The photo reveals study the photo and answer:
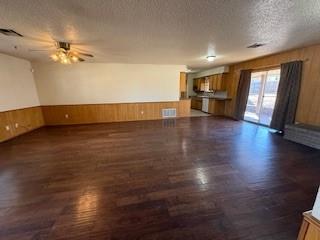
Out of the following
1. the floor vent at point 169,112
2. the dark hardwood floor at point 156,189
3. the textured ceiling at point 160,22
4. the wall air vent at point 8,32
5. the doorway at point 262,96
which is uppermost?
the textured ceiling at point 160,22

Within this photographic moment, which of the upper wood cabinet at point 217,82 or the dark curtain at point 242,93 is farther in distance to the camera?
the upper wood cabinet at point 217,82

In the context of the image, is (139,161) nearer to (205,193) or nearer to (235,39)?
(205,193)

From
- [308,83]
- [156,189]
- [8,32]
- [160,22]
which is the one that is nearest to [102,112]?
[8,32]

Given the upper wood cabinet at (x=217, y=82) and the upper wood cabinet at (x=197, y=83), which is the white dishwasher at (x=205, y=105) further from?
the upper wood cabinet at (x=197, y=83)

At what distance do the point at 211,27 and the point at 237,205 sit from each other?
2.71 meters

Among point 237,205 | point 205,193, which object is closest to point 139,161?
point 205,193

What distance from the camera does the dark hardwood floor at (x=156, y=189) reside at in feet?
5.01

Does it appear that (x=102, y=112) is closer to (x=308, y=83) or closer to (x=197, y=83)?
(x=197, y=83)

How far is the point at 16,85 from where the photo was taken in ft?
15.4

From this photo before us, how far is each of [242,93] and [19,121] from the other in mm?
8042

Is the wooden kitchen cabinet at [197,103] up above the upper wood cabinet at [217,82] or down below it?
below

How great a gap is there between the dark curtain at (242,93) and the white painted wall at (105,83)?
2.50m

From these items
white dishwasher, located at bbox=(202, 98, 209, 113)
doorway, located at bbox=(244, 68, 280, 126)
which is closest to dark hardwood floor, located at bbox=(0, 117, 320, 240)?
doorway, located at bbox=(244, 68, 280, 126)

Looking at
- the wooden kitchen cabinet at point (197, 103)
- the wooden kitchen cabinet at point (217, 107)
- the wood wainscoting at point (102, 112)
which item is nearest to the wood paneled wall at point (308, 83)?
the wooden kitchen cabinet at point (217, 107)
